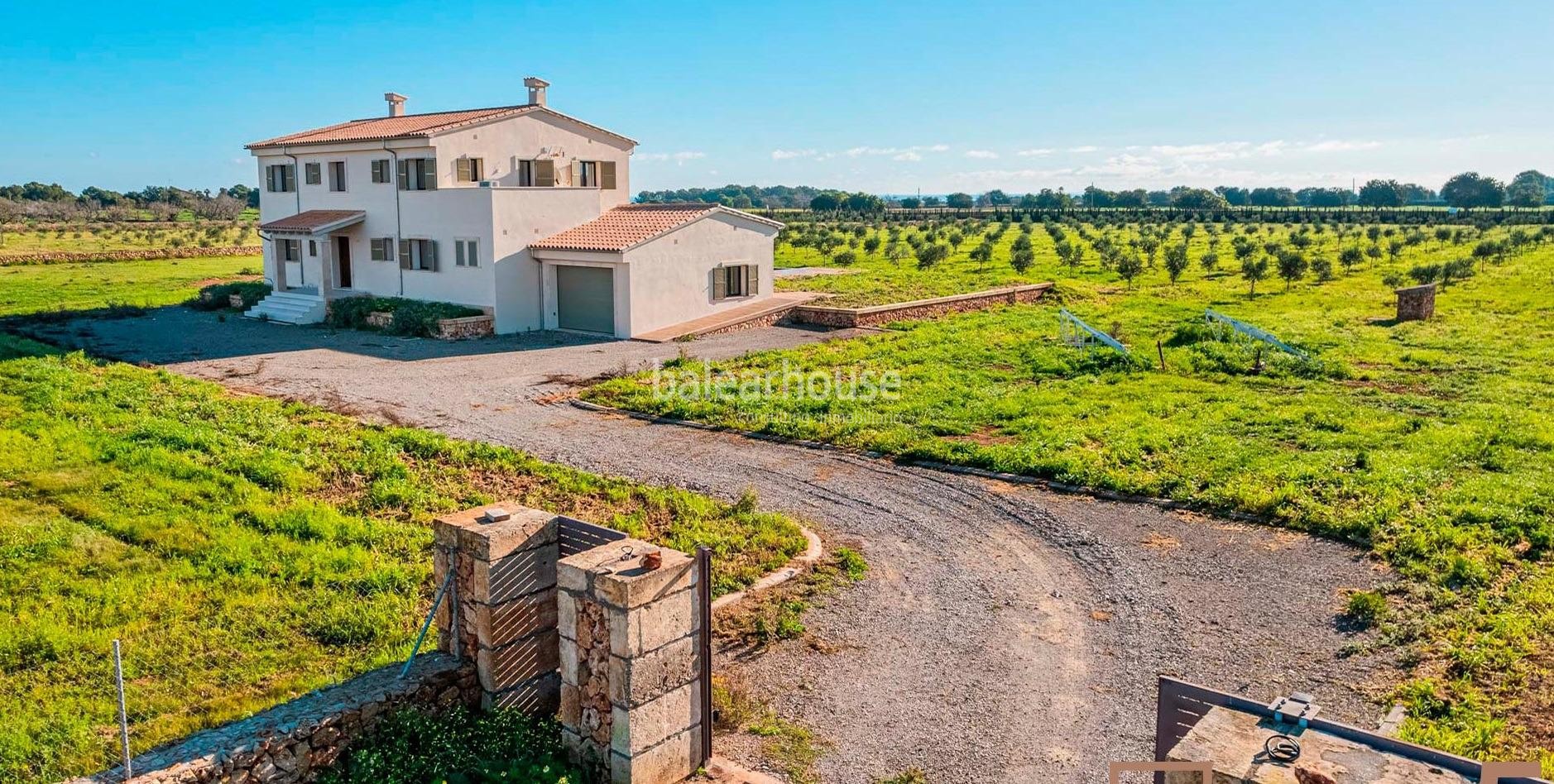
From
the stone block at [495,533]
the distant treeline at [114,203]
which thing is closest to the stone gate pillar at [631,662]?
the stone block at [495,533]

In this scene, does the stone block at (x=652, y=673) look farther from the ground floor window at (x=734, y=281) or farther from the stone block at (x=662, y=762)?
the ground floor window at (x=734, y=281)

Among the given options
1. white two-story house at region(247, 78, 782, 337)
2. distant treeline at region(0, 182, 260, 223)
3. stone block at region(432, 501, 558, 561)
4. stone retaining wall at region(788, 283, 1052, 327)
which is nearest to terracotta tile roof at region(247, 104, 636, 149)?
white two-story house at region(247, 78, 782, 337)

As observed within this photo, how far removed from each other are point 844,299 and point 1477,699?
25652 millimetres

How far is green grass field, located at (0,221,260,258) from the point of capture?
58.6 metres

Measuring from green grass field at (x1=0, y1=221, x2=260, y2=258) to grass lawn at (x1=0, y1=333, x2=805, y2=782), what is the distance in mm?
44814

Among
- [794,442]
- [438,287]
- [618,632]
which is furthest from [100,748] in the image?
[438,287]

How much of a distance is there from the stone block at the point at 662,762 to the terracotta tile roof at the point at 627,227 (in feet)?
70.1

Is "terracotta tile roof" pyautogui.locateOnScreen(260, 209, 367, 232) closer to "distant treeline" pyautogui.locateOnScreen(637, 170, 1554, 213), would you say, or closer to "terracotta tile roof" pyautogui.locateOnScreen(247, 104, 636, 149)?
"terracotta tile roof" pyautogui.locateOnScreen(247, 104, 636, 149)

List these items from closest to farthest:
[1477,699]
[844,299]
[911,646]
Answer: [1477,699], [911,646], [844,299]

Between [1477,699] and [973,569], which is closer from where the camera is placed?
[1477,699]

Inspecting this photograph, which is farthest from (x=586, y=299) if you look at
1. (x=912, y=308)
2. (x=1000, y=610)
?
(x=1000, y=610)

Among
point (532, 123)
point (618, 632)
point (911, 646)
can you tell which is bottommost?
point (911, 646)

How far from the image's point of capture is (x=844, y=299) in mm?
33125

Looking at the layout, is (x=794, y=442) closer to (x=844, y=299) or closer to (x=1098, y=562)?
(x=1098, y=562)
